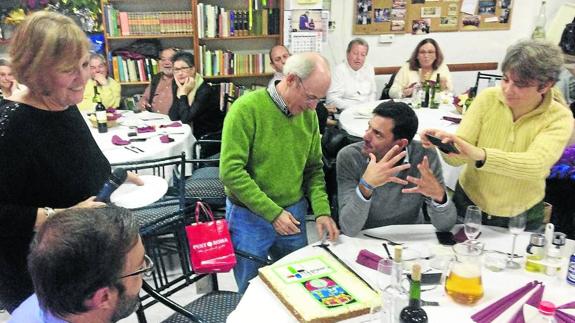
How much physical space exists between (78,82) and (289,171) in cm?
93

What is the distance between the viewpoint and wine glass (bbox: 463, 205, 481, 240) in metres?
1.80

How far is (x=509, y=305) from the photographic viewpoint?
147 cm

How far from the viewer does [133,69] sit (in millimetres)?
5043

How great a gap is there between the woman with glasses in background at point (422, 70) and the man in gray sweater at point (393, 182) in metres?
2.97

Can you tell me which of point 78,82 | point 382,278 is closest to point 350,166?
point 382,278

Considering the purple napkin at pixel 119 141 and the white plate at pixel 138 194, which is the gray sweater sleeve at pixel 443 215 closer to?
the white plate at pixel 138 194

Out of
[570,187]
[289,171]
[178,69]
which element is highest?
[178,69]

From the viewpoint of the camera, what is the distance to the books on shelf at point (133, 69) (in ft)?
16.3

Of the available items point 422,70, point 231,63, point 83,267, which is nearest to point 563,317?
point 83,267

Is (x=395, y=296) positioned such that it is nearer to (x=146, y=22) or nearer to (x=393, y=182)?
(x=393, y=182)

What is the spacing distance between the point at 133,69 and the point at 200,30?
806 millimetres

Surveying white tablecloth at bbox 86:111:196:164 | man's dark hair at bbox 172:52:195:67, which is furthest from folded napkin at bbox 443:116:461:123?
man's dark hair at bbox 172:52:195:67

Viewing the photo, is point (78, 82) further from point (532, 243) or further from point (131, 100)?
point (131, 100)

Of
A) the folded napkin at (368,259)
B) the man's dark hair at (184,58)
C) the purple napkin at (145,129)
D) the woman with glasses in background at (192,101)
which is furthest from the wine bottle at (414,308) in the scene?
the man's dark hair at (184,58)
